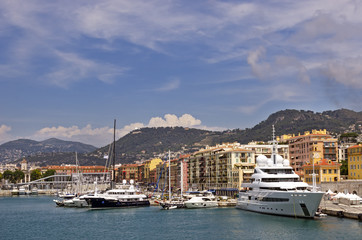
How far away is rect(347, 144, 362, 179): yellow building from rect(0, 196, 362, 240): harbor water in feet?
146

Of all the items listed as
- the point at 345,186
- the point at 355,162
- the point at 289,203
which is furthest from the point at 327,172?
the point at 289,203

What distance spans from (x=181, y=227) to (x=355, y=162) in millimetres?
67118

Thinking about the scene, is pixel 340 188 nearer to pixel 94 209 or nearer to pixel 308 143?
pixel 308 143

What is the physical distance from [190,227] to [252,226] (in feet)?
32.6

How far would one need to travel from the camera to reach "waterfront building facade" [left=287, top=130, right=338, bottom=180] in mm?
147750

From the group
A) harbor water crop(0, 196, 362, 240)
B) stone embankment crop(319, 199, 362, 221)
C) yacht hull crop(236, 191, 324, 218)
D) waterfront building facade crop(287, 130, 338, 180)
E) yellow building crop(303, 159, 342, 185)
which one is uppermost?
waterfront building facade crop(287, 130, 338, 180)

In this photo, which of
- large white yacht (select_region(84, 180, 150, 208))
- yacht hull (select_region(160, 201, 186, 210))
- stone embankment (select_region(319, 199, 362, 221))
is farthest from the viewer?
large white yacht (select_region(84, 180, 150, 208))

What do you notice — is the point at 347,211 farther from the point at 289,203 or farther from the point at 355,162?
the point at 355,162

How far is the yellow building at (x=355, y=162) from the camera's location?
4742 inches

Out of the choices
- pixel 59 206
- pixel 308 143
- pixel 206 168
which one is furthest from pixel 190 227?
pixel 206 168

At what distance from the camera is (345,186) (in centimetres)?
11031

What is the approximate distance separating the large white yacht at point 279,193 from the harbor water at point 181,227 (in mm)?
1585

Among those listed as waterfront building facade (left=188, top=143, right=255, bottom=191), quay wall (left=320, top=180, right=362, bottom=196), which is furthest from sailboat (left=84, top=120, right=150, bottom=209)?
quay wall (left=320, top=180, right=362, bottom=196)

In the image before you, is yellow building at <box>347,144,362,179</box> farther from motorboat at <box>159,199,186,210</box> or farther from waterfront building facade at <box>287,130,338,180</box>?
motorboat at <box>159,199,186,210</box>
